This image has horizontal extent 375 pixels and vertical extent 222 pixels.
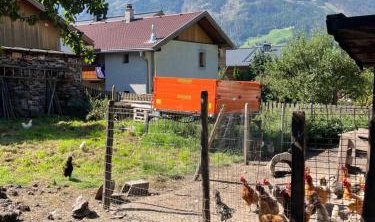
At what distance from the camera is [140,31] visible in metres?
31.9

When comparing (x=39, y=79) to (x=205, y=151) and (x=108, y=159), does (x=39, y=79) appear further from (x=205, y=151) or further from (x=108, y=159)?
(x=205, y=151)

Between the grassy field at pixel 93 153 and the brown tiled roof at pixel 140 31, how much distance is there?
11201 mm

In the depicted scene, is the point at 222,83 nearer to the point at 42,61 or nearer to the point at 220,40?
the point at 42,61

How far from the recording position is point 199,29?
3166 centimetres

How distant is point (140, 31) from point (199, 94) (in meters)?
16.8

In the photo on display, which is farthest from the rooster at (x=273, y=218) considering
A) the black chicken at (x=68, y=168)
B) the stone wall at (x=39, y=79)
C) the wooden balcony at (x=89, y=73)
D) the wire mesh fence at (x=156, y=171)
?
the wooden balcony at (x=89, y=73)

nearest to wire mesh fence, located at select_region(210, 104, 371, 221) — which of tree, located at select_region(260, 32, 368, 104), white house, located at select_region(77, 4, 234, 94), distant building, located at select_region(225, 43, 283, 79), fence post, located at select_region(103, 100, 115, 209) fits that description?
fence post, located at select_region(103, 100, 115, 209)

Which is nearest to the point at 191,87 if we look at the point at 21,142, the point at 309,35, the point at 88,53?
the point at 21,142

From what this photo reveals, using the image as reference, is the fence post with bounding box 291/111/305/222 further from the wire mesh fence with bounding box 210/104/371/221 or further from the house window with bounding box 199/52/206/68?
the house window with bounding box 199/52/206/68

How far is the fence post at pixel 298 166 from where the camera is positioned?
16.0ft

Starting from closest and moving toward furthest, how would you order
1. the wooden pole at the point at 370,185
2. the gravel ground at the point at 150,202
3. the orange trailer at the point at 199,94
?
the wooden pole at the point at 370,185 → the gravel ground at the point at 150,202 → the orange trailer at the point at 199,94

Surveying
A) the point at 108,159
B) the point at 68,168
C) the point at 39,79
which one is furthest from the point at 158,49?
the point at 108,159

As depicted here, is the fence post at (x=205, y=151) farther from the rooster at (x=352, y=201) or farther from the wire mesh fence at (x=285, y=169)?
the rooster at (x=352, y=201)

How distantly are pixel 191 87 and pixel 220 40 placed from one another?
17114 mm
